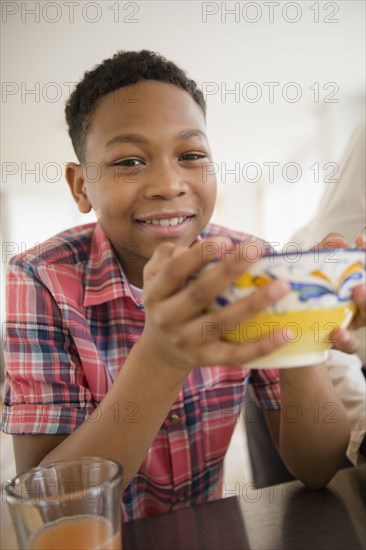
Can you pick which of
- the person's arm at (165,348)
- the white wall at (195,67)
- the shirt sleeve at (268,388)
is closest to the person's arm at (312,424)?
the shirt sleeve at (268,388)

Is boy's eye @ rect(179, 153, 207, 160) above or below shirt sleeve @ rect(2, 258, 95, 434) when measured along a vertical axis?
above

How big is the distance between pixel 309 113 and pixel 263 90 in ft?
2.40

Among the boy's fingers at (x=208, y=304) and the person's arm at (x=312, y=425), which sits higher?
the boy's fingers at (x=208, y=304)

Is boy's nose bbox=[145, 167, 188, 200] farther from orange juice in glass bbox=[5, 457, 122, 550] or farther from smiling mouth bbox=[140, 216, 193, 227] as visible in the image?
orange juice in glass bbox=[5, 457, 122, 550]

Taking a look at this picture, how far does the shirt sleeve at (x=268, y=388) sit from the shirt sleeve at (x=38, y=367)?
1.01 feet

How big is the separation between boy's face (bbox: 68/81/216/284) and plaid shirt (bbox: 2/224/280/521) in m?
0.10

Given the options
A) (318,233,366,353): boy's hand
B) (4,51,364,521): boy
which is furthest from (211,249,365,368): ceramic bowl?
(4,51,364,521): boy

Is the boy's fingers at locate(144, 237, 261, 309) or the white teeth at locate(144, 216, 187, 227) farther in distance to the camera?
the white teeth at locate(144, 216, 187, 227)

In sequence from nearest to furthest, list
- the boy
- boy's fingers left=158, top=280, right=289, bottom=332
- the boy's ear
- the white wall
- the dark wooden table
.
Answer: boy's fingers left=158, top=280, right=289, bottom=332 < the dark wooden table < the boy < the boy's ear < the white wall

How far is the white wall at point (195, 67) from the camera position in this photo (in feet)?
7.23

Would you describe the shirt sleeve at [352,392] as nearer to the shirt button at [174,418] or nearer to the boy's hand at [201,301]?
the shirt button at [174,418]

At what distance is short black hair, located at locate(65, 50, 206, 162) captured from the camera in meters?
0.79

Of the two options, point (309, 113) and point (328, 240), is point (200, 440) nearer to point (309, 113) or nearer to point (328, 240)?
point (328, 240)

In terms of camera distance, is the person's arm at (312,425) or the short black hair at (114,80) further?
the short black hair at (114,80)
